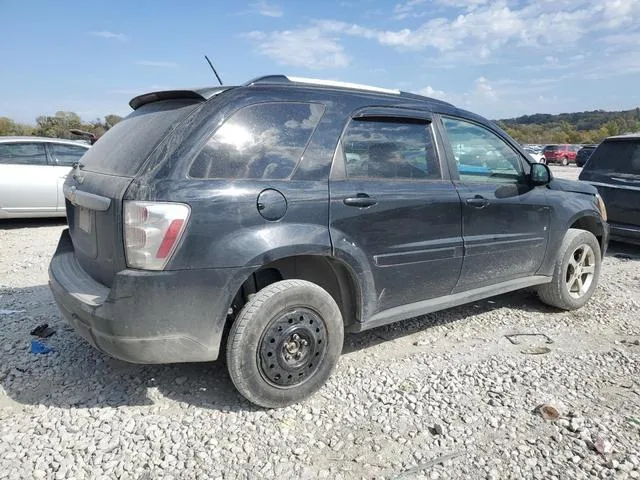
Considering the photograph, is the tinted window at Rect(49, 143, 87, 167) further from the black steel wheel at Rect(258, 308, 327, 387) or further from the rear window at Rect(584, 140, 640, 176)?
the rear window at Rect(584, 140, 640, 176)

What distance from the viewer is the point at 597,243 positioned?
4762 mm

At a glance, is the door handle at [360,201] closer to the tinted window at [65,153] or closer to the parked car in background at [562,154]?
the tinted window at [65,153]

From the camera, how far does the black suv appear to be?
8.11 ft

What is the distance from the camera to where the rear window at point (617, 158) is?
22.9 feet

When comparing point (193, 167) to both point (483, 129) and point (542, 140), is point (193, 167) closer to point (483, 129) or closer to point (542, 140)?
point (483, 129)

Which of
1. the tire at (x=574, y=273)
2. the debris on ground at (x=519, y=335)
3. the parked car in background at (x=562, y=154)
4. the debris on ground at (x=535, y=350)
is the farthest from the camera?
the parked car in background at (x=562, y=154)

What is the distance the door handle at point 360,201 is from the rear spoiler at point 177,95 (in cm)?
98

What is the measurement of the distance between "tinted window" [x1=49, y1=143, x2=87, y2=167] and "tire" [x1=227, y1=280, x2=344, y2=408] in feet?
23.9

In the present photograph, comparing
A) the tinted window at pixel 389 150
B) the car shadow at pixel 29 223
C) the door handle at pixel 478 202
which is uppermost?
the tinted window at pixel 389 150

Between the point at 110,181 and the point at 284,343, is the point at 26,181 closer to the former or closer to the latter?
the point at 110,181

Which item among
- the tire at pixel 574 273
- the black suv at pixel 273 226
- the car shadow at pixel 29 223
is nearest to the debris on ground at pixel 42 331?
the black suv at pixel 273 226

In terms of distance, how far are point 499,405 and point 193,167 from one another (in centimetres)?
230

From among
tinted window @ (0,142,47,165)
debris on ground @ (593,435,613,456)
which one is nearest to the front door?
debris on ground @ (593,435,613,456)

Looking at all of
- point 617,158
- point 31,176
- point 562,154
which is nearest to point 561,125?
point 562,154
